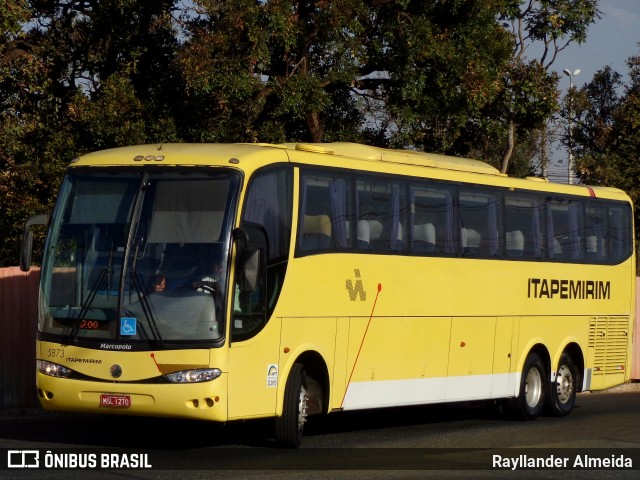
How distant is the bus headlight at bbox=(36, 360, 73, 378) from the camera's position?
1374cm

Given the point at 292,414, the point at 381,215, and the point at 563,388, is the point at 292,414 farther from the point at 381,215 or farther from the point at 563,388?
the point at 563,388

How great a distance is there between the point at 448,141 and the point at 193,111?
527 cm

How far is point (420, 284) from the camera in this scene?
17.0 m

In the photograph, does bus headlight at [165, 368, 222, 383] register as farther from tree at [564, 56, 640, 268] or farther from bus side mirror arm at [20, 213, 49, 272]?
tree at [564, 56, 640, 268]

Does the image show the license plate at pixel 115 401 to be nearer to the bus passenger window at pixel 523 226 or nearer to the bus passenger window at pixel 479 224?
the bus passenger window at pixel 479 224

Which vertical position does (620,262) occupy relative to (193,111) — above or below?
below

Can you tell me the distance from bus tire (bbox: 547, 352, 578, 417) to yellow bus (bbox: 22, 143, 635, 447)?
451 millimetres

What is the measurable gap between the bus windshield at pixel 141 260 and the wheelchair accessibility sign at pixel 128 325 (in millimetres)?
10

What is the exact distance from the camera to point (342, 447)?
15.1 m

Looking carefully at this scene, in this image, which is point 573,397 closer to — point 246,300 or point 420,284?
point 420,284

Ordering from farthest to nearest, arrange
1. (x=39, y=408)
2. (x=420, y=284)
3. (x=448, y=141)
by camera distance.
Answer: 1. (x=448, y=141)
2. (x=39, y=408)
3. (x=420, y=284)

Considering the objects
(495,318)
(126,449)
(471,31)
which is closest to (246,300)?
(126,449)

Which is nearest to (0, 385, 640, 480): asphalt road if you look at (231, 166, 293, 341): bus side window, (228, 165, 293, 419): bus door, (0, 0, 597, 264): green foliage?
(228, 165, 293, 419): bus door

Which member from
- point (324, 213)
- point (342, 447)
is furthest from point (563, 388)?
point (324, 213)
